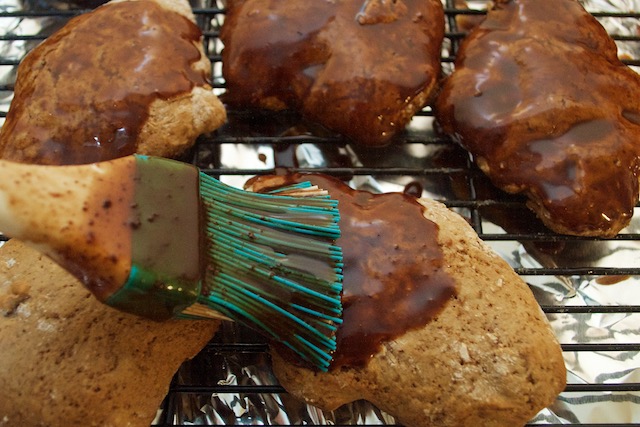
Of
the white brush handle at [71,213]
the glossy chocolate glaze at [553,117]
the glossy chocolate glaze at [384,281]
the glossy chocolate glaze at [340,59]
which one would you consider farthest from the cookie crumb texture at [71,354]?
the glossy chocolate glaze at [553,117]

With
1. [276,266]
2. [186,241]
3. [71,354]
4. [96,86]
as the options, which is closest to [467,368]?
[276,266]

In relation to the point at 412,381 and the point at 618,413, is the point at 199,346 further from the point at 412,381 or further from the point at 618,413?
the point at 618,413

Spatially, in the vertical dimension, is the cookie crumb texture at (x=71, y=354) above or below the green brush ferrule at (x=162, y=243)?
below

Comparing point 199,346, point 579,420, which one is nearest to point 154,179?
point 199,346

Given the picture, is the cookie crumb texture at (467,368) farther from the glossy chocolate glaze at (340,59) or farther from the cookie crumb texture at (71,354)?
the glossy chocolate glaze at (340,59)

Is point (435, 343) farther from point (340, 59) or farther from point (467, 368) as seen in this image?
point (340, 59)

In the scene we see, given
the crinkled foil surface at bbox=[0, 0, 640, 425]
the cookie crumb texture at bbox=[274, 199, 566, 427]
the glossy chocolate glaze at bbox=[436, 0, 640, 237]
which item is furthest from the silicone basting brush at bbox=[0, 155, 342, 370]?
the glossy chocolate glaze at bbox=[436, 0, 640, 237]
